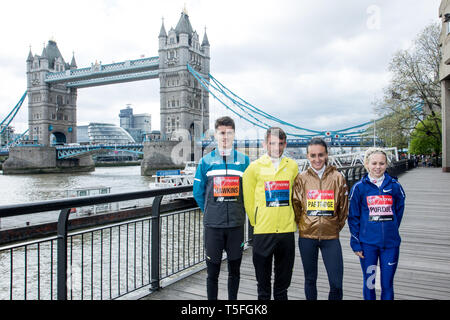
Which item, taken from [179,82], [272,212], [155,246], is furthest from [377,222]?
[179,82]

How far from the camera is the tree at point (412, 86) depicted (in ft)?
81.6

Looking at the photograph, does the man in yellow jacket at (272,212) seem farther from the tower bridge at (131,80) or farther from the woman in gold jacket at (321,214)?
the tower bridge at (131,80)

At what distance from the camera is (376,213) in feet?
8.64

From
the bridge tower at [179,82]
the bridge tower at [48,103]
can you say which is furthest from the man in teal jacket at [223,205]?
the bridge tower at [48,103]

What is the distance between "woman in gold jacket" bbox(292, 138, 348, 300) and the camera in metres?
2.52

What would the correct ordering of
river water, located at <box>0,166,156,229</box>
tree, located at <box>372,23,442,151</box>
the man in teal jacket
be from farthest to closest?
tree, located at <box>372,23,442,151</box>, river water, located at <box>0,166,156,229</box>, the man in teal jacket

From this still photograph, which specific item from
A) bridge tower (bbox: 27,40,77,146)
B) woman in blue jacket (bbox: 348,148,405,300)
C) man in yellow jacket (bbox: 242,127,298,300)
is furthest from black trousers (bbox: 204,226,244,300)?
bridge tower (bbox: 27,40,77,146)

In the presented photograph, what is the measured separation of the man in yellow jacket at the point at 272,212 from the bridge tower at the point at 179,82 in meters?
59.5

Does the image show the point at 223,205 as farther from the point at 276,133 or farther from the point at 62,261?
the point at 62,261

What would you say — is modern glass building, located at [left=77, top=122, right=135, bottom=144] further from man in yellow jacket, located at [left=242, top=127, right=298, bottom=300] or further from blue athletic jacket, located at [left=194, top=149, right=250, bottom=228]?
man in yellow jacket, located at [left=242, top=127, right=298, bottom=300]

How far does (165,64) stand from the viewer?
64688 mm

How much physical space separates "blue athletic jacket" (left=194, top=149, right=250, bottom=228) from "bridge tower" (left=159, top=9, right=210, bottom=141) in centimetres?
5936

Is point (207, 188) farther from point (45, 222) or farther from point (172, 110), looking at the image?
point (172, 110)

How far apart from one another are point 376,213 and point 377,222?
0.20 ft
